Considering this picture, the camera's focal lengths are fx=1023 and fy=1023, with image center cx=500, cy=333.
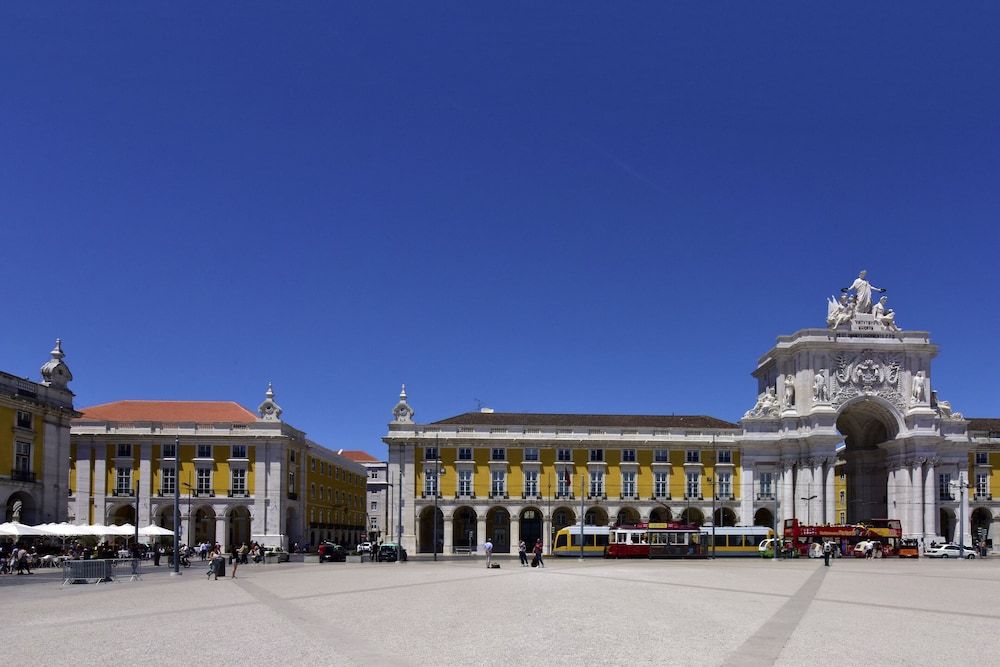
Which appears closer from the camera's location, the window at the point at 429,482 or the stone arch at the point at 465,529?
the window at the point at 429,482

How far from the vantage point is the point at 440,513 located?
9100cm

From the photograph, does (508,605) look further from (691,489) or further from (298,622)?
(691,489)

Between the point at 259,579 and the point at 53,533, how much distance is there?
1607 cm

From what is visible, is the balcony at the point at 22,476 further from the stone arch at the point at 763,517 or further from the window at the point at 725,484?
the stone arch at the point at 763,517

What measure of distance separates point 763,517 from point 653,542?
82.0 feet

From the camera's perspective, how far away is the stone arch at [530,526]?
91.9 meters

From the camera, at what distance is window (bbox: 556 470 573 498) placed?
90875mm

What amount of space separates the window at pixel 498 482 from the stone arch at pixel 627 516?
10.4m

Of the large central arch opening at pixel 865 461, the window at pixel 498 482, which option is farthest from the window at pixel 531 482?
the large central arch opening at pixel 865 461

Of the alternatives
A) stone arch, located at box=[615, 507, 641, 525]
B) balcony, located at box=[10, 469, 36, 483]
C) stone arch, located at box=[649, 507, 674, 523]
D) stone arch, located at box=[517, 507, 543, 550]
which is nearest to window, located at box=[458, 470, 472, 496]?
stone arch, located at box=[517, 507, 543, 550]

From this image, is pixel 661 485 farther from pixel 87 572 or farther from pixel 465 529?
pixel 87 572

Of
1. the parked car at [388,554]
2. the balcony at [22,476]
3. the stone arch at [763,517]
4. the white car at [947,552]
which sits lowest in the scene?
the white car at [947,552]

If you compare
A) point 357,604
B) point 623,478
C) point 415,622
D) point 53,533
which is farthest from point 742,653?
point 623,478

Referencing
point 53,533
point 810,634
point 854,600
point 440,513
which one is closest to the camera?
point 810,634
